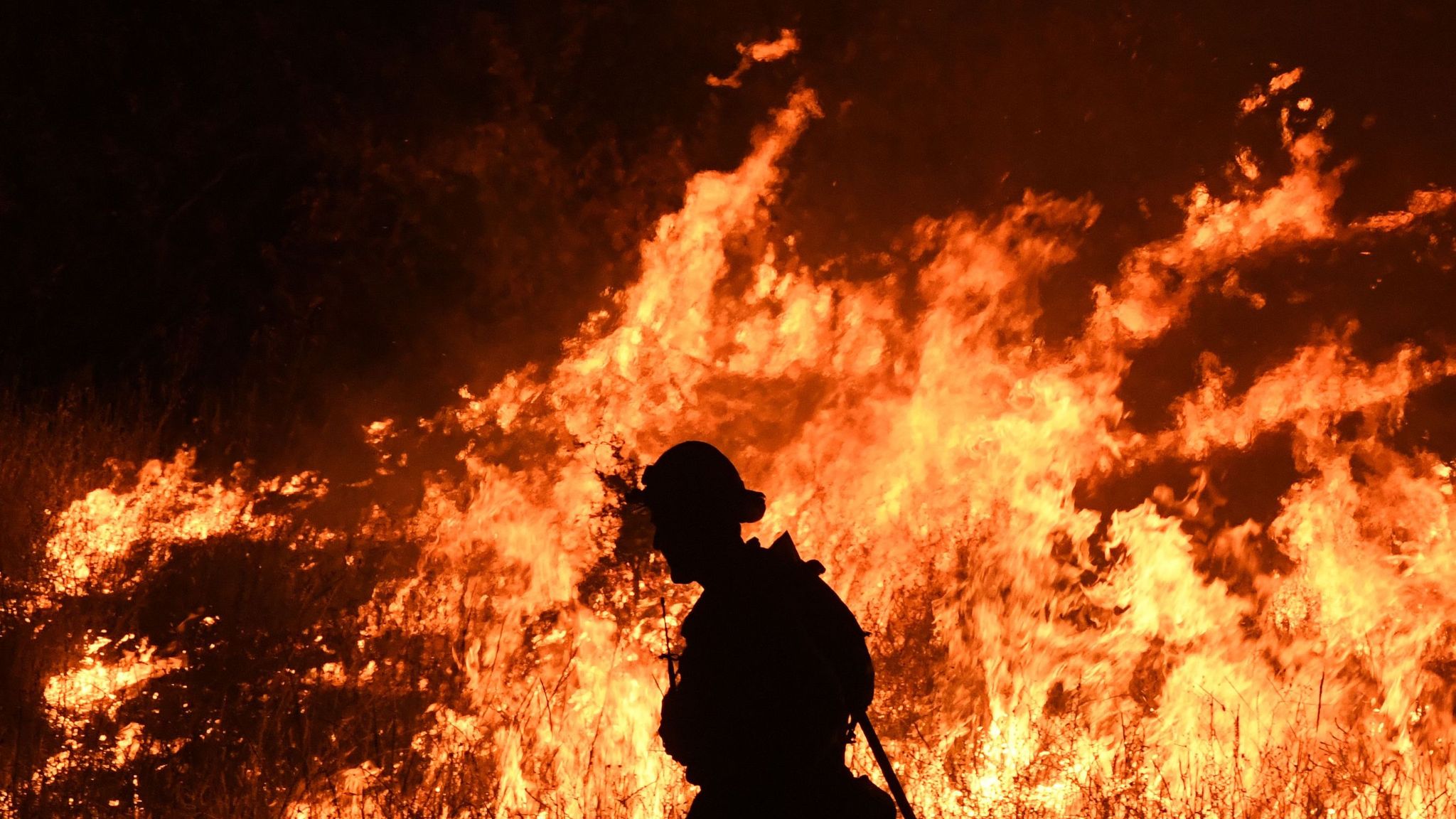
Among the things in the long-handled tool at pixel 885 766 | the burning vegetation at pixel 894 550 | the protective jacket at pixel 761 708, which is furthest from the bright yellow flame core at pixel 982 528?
the protective jacket at pixel 761 708

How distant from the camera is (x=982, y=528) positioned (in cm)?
621

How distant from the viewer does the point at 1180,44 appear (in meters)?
6.36

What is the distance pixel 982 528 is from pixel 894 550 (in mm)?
539

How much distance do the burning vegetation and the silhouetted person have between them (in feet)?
11.0

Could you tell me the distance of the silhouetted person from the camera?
1981 millimetres

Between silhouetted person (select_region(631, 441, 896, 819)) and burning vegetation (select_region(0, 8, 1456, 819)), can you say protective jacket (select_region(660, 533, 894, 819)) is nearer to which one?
silhouetted person (select_region(631, 441, 896, 819))

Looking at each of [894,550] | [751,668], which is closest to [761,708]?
[751,668]

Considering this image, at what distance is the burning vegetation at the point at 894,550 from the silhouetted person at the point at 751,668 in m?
3.34

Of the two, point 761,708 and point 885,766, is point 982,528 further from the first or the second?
point 761,708

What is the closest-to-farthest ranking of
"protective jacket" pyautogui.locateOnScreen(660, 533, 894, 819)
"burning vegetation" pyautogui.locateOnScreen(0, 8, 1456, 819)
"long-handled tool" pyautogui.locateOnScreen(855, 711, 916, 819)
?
1. "protective jacket" pyautogui.locateOnScreen(660, 533, 894, 819)
2. "long-handled tool" pyautogui.locateOnScreen(855, 711, 916, 819)
3. "burning vegetation" pyautogui.locateOnScreen(0, 8, 1456, 819)

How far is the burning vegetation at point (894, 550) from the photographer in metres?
5.35

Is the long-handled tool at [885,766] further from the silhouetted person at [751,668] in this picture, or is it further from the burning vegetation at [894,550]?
the burning vegetation at [894,550]

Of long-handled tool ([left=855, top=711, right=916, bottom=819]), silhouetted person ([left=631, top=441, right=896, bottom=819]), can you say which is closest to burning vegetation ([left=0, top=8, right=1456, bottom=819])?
long-handled tool ([left=855, top=711, right=916, bottom=819])

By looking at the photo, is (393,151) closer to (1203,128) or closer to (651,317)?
(651,317)
